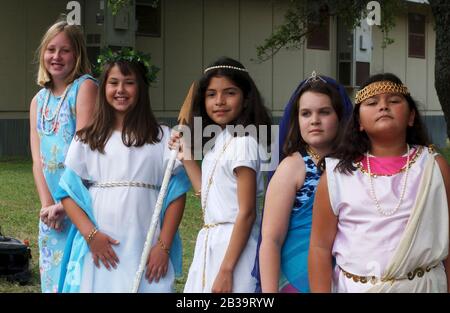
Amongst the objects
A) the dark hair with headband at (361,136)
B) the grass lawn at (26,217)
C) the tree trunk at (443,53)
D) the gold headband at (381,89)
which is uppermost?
the tree trunk at (443,53)

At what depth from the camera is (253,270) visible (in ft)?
9.88

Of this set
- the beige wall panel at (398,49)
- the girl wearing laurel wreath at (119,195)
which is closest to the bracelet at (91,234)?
the girl wearing laurel wreath at (119,195)

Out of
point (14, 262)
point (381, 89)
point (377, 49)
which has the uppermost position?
point (377, 49)

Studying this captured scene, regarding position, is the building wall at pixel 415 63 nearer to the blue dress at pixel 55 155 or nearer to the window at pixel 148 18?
the window at pixel 148 18

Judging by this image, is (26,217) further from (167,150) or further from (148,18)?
(148,18)

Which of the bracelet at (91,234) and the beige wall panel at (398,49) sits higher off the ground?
the beige wall panel at (398,49)

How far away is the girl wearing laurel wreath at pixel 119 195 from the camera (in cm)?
338

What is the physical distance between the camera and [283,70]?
20.2 meters

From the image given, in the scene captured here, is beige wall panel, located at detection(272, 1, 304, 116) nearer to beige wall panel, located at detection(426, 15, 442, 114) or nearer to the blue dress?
beige wall panel, located at detection(426, 15, 442, 114)

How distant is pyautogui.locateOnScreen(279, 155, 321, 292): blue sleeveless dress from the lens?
2.80 metres

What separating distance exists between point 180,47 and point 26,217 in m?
9.78

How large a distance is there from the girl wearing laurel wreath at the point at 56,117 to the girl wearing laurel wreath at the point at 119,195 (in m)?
0.19

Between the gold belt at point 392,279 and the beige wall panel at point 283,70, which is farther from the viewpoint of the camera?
the beige wall panel at point 283,70

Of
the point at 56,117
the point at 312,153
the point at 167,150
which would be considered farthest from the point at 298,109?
the point at 56,117
